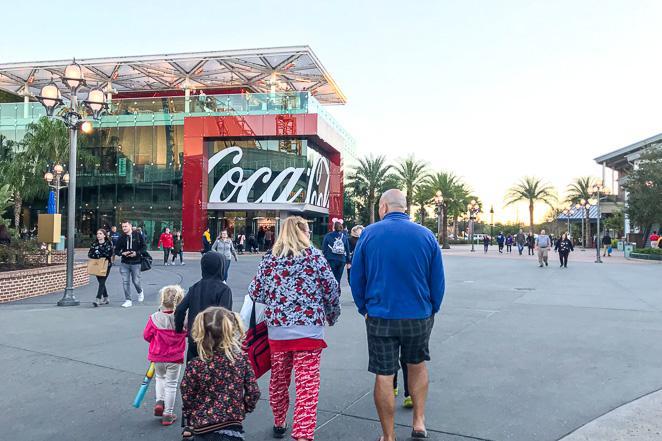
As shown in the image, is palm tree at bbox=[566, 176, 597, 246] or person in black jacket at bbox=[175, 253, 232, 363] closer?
person in black jacket at bbox=[175, 253, 232, 363]

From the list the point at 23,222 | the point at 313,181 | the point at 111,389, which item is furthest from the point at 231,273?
the point at 23,222

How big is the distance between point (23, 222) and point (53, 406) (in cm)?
4075

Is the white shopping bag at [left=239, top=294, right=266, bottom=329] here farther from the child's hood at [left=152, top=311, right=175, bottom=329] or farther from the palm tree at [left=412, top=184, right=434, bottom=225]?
the palm tree at [left=412, top=184, right=434, bottom=225]

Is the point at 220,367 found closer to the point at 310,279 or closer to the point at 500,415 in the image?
the point at 310,279

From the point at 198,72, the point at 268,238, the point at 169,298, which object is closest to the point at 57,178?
the point at 268,238

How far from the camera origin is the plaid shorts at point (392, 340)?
3639mm

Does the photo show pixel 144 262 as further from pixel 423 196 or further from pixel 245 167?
pixel 423 196

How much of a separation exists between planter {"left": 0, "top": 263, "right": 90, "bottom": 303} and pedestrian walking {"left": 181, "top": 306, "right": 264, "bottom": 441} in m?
10.5

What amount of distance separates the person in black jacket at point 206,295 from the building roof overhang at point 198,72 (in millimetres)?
32845

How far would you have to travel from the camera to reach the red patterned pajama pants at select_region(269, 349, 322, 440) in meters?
3.72

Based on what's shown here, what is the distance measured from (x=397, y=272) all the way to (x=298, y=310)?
0.77 m

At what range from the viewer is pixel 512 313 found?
385 inches

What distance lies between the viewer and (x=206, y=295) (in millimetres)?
4172

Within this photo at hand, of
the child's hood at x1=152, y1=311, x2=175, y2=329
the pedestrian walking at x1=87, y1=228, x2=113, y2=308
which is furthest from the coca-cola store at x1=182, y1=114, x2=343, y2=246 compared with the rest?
the child's hood at x1=152, y1=311, x2=175, y2=329
